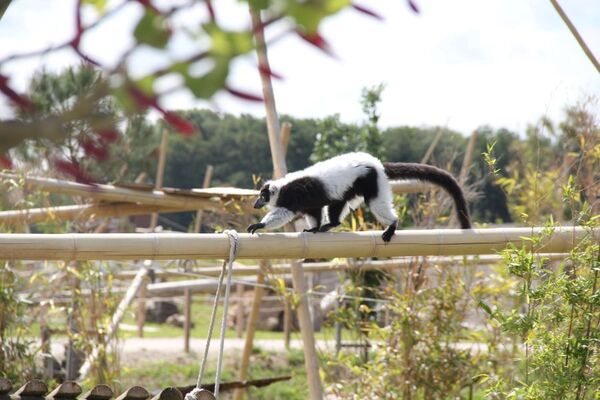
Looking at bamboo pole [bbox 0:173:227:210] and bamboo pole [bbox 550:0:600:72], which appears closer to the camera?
bamboo pole [bbox 550:0:600:72]

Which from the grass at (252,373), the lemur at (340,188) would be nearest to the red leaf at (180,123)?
the lemur at (340,188)

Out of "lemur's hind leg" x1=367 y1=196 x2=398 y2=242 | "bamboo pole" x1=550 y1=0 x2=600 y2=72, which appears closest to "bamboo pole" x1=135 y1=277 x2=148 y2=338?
"lemur's hind leg" x1=367 y1=196 x2=398 y2=242

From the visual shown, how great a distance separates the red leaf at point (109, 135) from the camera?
0.57 metres

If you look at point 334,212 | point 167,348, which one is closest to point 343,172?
point 334,212

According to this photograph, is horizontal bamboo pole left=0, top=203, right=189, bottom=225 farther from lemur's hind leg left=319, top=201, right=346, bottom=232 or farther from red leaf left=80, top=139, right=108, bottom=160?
red leaf left=80, top=139, right=108, bottom=160

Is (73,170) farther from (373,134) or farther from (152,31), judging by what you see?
(373,134)

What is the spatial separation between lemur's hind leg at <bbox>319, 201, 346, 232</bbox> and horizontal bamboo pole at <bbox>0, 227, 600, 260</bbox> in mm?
759

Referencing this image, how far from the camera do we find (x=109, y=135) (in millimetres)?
584

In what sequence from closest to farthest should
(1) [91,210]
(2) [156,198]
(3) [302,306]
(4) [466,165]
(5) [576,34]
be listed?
(5) [576,34], (3) [302,306], (2) [156,198], (1) [91,210], (4) [466,165]

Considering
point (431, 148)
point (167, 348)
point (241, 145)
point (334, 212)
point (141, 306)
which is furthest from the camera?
point (241, 145)

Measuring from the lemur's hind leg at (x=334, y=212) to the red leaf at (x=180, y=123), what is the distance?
10.1 feet

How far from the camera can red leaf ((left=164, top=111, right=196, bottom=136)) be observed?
1.83 feet

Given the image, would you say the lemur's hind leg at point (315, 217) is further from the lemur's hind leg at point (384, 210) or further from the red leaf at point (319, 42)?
the red leaf at point (319, 42)

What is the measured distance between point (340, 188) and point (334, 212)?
15 centimetres
